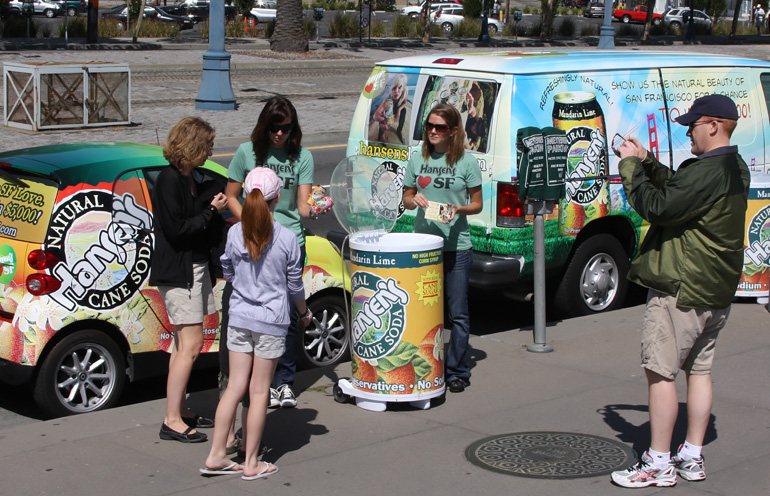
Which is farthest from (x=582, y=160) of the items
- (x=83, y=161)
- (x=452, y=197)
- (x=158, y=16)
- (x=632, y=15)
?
(x=632, y=15)

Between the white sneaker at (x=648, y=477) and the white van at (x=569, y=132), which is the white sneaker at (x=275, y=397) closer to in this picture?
the white van at (x=569, y=132)

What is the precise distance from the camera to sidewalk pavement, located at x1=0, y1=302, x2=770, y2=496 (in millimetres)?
4652

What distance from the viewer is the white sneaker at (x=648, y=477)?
456 centimetres

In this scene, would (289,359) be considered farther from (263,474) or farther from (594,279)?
(594,279)

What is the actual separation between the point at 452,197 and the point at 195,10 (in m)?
54.5

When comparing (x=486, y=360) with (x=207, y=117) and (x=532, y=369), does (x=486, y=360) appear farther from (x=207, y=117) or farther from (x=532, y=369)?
(x=207, y=117)

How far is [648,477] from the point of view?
4.57 metres

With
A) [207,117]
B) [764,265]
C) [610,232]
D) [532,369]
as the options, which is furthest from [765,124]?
[207,117]

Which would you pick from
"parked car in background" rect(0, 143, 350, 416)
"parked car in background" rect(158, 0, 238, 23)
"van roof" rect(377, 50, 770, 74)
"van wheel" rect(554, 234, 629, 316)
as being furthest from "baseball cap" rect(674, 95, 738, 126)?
"parked car in background" rect(158, 0, 238, 23)

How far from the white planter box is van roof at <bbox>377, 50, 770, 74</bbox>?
450 inches

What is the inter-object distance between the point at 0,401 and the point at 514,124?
3.97 meters

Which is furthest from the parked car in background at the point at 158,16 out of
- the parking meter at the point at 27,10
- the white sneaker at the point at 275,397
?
the white sneaker at the point at 275,397

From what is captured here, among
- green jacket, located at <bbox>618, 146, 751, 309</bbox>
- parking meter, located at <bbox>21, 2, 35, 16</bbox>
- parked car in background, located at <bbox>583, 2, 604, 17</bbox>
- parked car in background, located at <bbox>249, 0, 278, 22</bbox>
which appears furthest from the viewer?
parked car in background, located at <bbox>583, 2, 604, 17</bbox>

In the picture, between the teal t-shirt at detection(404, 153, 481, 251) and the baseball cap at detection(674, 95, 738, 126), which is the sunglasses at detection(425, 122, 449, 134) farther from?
the baseball cap at detection(674, 95, 738, 126)
